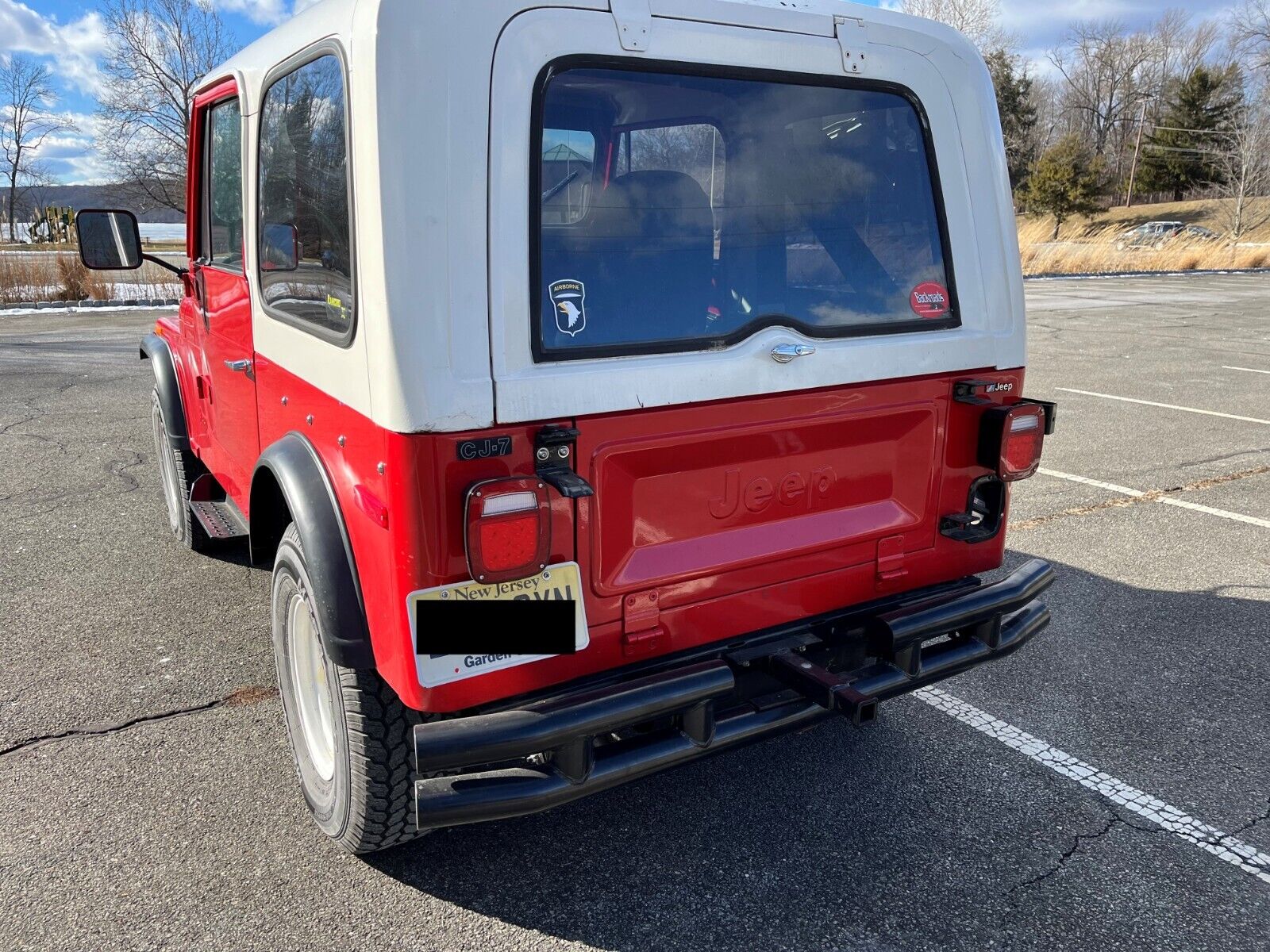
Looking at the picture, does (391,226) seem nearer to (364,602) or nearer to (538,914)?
(364,602)

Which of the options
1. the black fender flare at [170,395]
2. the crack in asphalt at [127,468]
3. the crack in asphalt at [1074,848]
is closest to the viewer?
the crack in asphalt at [1074,848]

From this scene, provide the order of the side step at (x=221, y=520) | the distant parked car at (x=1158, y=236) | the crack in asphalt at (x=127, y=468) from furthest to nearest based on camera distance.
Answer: the distant parked car at (x=1158, y=236), the crack in asphalt at (x=127, y=468), the side step at (x=221, y=520)

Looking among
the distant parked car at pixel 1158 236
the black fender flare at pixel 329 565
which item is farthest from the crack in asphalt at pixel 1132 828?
the distant parked car at pixel 1158 236

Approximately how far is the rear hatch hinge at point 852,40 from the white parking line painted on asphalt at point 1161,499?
433 cm

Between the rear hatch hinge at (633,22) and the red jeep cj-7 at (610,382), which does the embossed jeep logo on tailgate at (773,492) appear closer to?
the red jeep cj-7 at (610,382)

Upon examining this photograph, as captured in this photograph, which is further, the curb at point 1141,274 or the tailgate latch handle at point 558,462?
the curb at point 1141,274

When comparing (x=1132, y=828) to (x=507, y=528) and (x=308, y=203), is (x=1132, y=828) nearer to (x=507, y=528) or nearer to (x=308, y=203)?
(x=507, y=528)

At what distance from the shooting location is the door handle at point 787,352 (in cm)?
239

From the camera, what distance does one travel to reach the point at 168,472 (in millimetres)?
4934

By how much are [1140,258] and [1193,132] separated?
1285 inches

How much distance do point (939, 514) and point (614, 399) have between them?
48.7 inches

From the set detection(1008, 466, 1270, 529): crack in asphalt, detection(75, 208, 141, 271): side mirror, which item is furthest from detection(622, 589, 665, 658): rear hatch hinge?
detection(1008, 466, 1270, 529): crack in asphalt

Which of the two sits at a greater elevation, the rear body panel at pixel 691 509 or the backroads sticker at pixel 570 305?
the backroads sticker at pixel 570 305

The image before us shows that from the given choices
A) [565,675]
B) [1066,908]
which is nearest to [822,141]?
[565,675]
